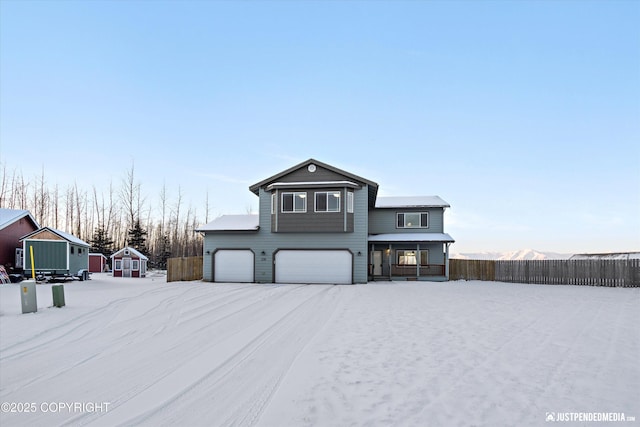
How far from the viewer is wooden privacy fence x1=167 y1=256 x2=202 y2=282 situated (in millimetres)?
22364

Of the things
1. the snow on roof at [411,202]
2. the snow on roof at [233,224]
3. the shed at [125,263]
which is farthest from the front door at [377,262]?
the shed at [125,263]

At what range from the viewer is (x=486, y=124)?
67.5 ft

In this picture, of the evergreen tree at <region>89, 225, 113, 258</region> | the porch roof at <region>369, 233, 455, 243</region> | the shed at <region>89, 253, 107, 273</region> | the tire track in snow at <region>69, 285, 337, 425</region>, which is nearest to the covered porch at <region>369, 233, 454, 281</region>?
the porch roof at <region>369, 233, 455, 243</region>

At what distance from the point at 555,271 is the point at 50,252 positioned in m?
32.7

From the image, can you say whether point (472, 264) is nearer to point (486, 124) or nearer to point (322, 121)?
point (486, 124)

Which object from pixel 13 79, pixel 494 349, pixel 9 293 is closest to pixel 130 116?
pixel 13 79

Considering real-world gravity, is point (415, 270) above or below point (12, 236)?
below

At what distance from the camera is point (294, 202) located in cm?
2067

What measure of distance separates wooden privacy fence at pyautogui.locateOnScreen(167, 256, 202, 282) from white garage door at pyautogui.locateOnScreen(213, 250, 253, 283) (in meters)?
2.63

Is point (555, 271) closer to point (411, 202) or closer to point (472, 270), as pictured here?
point (472, 270)

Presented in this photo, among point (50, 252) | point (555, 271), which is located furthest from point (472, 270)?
point (50, 252)

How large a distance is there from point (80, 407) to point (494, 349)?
22.1 feet

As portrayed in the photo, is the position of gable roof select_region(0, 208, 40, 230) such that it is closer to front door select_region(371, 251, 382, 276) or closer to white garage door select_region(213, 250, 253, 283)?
white garage door select_region(213, 250, 253, 283)

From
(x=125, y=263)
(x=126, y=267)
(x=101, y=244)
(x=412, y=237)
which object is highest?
(x=412, y=237)
